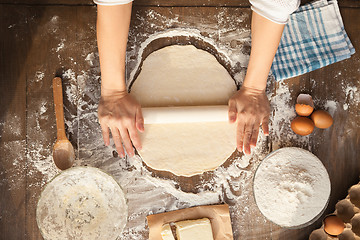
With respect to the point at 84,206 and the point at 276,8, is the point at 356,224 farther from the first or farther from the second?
the point at 84,206

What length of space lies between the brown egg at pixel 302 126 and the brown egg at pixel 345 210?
10.8 inches

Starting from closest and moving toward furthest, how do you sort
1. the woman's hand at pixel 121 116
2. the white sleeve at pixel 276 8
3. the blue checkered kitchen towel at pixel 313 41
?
the white sleeve at pixel 276 8 < the woman's hand at pixel 121 116 < the blue checkered kitchen towel at pixel 313 41

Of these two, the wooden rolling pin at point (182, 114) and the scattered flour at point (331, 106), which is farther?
the scattered flour at point (331, 106)

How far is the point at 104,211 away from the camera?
102 cm

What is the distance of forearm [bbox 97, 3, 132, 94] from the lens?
905mm

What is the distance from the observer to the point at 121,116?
99 cm

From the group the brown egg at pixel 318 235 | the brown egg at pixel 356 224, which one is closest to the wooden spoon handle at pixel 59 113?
the brown egg at pixel 318 235

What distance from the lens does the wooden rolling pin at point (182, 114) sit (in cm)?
100

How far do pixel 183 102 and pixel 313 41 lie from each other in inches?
20.7

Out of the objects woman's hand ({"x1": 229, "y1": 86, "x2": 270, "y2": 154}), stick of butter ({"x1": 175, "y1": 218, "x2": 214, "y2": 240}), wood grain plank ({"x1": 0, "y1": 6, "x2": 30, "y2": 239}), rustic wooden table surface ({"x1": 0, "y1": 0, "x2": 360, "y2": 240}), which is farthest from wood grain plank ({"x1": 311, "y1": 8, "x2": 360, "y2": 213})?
wood grain plank ({"x1": 0, "y1": 6, "x2": 30, "y2": 239})

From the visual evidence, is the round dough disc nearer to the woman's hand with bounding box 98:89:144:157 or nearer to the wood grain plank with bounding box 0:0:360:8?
the woman's hand with bounding box 98:89:144:157

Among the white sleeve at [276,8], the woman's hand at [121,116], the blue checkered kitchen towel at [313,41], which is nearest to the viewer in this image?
the white sleeve at [276,8]

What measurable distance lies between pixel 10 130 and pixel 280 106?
944 millimetres

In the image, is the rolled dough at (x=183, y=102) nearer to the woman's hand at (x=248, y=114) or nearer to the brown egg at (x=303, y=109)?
the woman's hand at (x=248, y=114)
